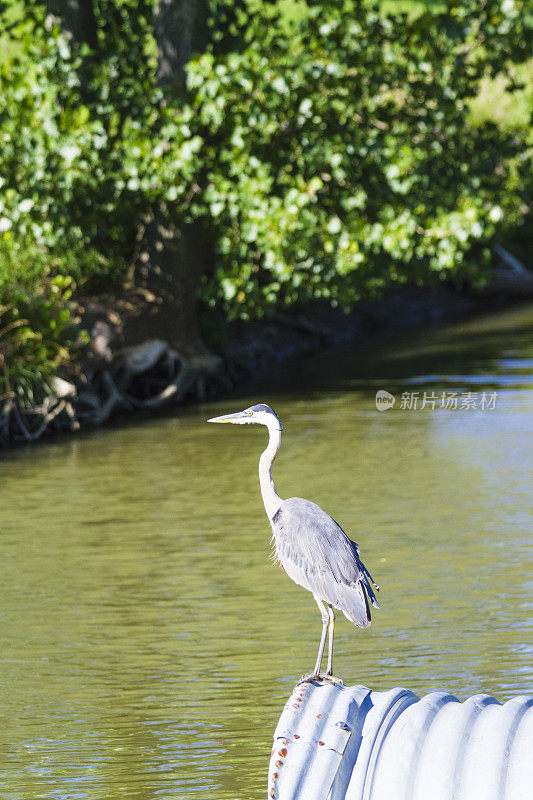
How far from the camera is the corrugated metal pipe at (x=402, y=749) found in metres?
4.34

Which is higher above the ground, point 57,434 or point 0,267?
point 0,267

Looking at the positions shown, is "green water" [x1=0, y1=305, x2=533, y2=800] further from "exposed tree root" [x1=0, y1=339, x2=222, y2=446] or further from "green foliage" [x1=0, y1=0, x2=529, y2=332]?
"green foliage" [x1=0, y1=0, x2=529, y2=332]

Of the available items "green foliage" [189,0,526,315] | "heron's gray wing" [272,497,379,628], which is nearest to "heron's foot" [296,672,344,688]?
"heron's gray wing" [272,497,379,628]

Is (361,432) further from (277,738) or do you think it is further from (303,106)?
(277,738)

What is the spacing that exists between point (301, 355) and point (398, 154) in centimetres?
743

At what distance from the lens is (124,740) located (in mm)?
6602

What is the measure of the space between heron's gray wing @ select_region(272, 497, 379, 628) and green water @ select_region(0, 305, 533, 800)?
1.12 m

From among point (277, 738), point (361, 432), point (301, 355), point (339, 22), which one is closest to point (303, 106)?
point (339, 22)

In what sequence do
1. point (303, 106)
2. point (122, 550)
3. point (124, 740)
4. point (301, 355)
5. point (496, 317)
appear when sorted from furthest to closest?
point (496, 317) < point (301, 355) < point (303, 106) < point (122, 550) < point (124, 740)

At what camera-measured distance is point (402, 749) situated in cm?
453

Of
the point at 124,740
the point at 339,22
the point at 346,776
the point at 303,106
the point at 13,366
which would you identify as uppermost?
the point at 339,22

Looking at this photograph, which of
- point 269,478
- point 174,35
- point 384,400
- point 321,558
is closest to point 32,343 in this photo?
point 174,35

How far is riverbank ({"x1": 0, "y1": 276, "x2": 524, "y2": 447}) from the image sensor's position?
15.8 m

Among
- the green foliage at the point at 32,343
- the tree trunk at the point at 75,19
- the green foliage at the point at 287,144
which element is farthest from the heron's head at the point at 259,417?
the tree trunk at the point at 75,19
